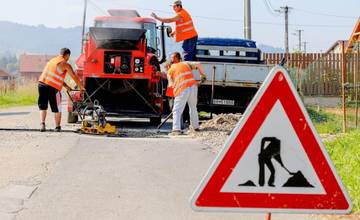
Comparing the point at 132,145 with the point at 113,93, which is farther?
the point at 113,93

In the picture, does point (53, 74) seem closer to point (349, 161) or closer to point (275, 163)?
point (349, 161)

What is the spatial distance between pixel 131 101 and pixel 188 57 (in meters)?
2.18

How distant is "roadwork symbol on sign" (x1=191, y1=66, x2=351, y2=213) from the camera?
170 inches

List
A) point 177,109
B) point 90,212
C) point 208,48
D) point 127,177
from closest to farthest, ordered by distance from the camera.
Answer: point 90,212
point 127,177
point 177,109
point 208,48

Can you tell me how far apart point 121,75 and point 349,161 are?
915 centimetres

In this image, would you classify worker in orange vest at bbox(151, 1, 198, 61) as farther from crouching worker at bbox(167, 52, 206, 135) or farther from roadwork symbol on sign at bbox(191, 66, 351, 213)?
roadwork symbol on sign at bbox(191, 66, 351, 213)

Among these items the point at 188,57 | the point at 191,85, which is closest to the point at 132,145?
the point at 191,85

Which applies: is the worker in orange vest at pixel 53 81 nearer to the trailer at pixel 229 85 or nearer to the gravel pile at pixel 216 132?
the gravel pile at pixel 216 132

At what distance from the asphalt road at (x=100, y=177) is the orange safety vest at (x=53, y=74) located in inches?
71.6

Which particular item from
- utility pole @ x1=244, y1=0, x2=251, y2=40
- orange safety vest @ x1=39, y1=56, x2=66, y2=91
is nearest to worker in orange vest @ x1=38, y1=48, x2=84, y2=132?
orange safety vest @ x1=39, y1=56, x2=66, y2=91

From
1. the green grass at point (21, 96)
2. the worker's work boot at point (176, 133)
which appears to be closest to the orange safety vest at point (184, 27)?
the worker's work boot at point (176, 133)

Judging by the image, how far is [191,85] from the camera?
15.5 metres

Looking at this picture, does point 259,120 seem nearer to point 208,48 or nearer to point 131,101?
point 131,101

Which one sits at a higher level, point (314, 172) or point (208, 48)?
point (208, 48)
